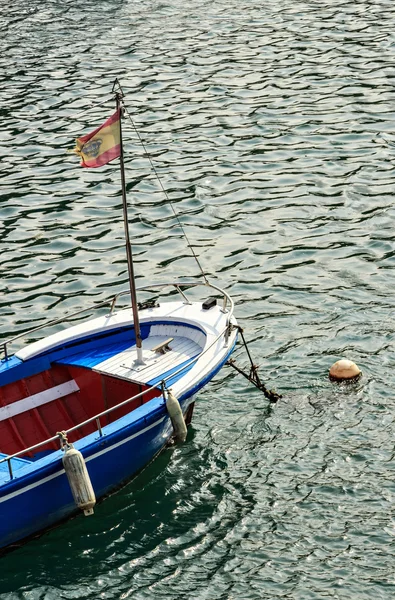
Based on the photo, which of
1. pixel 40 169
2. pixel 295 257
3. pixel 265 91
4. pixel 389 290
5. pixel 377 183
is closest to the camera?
pixel 389 290

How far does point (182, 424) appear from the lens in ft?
45.8

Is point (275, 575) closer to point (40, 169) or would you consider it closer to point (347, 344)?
point (347, 344)

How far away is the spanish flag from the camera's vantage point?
14086mm

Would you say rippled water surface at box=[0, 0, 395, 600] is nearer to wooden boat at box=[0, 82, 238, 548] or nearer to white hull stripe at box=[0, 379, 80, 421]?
wooden boat at box=[0, 82, 238, 548]

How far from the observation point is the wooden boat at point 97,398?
1291cm

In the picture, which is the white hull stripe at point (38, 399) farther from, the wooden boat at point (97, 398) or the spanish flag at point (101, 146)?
the spanish flag at point (101, 146)

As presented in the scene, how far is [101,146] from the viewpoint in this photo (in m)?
14.1

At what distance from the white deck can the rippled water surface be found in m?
1.12

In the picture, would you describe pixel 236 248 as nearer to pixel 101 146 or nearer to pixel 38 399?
pixel 38 399

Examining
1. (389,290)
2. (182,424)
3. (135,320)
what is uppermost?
(135,320)

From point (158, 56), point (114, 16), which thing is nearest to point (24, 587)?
point (158, 56)

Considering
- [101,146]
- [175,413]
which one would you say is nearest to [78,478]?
[175,413]

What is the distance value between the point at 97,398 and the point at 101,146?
4.18m

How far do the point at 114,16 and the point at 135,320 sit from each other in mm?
26773
